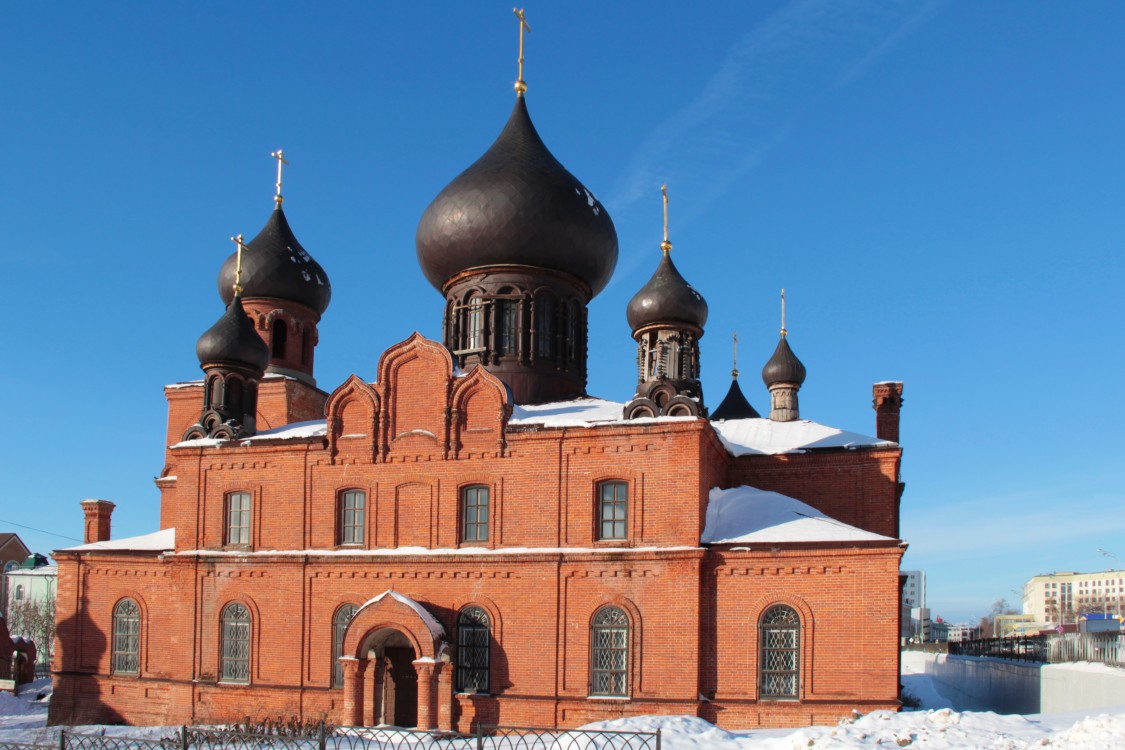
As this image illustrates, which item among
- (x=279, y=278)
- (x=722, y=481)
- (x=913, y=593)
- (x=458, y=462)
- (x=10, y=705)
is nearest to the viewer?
(x=458, y=462)

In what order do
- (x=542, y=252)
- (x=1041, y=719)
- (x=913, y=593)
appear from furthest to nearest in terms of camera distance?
(x=913, y=593), (x=542, y=252), (x=1041, y=719)

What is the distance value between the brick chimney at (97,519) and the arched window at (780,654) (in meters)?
16.0

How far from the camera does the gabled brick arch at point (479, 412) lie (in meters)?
19.1

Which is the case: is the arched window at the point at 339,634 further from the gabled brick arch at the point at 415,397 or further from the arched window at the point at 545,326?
the arched window at the point at 545,326

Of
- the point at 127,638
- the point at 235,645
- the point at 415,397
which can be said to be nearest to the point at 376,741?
the point at 235,645

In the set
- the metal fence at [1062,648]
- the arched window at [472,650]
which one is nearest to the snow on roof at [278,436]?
the arched window at [472,650]

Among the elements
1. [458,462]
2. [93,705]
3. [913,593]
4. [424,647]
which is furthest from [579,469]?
[913,593]

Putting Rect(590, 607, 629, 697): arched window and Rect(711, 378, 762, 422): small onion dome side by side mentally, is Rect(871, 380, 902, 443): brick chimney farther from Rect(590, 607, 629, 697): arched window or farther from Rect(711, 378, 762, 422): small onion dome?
Rect(590, 607, 629, 697): arched window

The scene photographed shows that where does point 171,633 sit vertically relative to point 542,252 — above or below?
below

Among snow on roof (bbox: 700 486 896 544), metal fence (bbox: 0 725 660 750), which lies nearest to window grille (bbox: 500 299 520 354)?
snow on roof (bbox: 700 486 896 544)

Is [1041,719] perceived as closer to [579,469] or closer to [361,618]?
[579,469]

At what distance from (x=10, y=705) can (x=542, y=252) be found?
50.9ft

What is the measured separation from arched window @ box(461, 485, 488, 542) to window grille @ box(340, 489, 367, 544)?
196 cm

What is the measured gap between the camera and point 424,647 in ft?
58.9
